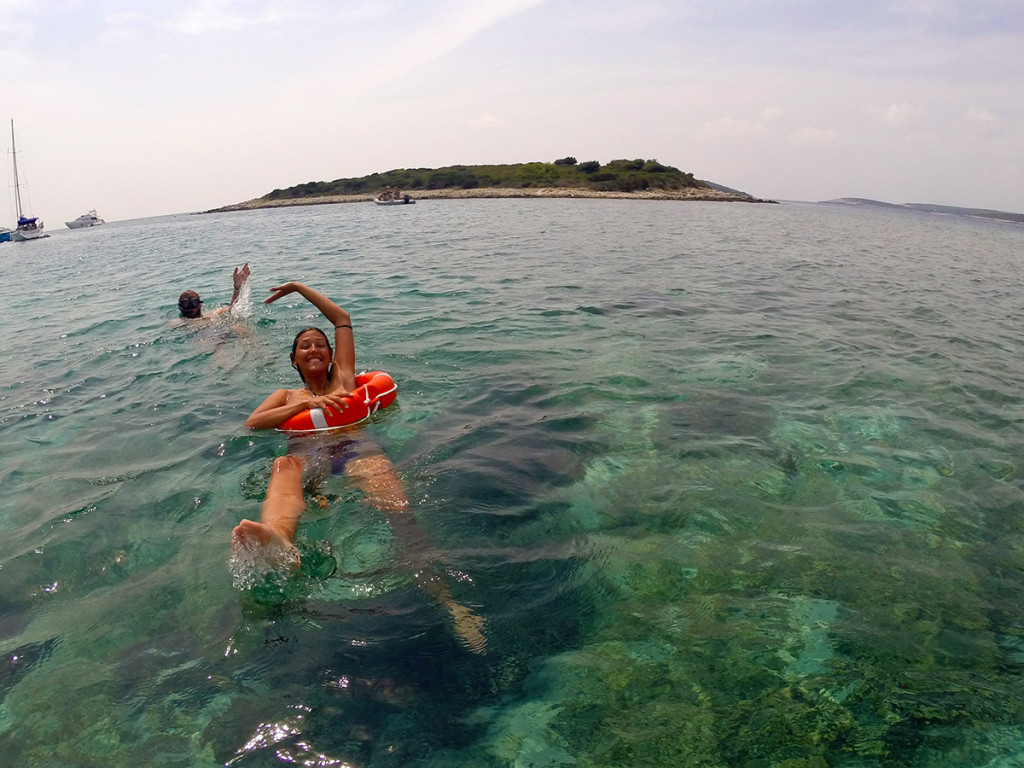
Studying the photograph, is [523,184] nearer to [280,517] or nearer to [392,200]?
[392,200]

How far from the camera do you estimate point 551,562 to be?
4617 mm

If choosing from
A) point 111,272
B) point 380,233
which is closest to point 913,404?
point 111,272

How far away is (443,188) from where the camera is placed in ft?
329

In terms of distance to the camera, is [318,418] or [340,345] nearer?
[318,418]

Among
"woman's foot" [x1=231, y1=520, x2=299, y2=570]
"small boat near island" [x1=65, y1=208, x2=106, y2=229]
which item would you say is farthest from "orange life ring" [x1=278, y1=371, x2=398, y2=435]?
"small boat near island" [x1=65, y1=208, x2=106, y2=229]

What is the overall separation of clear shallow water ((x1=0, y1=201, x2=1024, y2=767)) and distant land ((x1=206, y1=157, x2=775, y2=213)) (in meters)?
76.2

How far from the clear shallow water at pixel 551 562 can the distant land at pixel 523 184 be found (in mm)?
76179

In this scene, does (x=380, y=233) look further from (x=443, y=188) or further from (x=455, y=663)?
(x=443, y=188)

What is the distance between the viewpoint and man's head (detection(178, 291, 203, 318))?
12.1 m

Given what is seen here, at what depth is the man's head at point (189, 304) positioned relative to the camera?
1211cm

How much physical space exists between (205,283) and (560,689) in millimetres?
20174

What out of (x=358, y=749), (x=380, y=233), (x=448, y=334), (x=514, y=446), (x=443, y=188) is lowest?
(x=358, y=749)

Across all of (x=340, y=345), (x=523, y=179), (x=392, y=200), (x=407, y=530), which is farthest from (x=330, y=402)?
(x=523, y=179)

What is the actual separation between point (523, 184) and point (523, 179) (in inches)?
155
